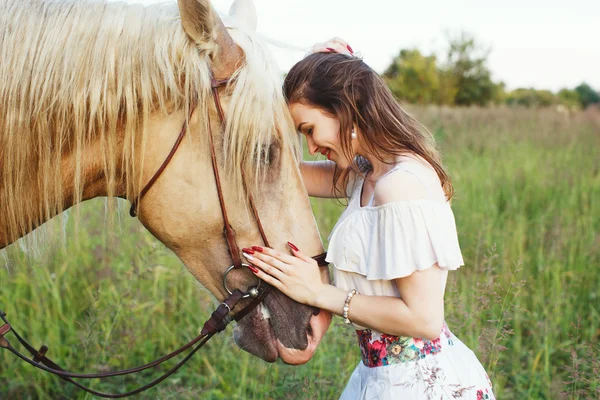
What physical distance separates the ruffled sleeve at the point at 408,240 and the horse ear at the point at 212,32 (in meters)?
0.65

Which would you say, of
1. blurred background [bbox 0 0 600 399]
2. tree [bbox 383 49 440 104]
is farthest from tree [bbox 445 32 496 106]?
blurred background [bbox 0 0 600 399]

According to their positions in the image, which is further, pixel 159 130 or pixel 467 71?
pixel 467 71

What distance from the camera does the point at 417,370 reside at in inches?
67.3

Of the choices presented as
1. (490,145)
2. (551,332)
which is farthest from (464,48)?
(551,332)

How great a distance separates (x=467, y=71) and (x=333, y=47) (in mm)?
24016

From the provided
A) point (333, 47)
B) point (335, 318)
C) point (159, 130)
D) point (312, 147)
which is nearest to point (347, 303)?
point (312, 147)

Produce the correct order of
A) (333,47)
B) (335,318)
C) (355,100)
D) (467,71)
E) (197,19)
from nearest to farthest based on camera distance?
(197,19) → (355,100) → (333,47) → (335,318) → (467,71)

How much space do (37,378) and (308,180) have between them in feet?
6.90

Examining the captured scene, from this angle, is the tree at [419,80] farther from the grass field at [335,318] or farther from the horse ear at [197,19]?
the horse ear at [197,19]

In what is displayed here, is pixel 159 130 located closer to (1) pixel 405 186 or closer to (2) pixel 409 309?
(1) pixel 405 186

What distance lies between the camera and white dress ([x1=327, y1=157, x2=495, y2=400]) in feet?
5.37

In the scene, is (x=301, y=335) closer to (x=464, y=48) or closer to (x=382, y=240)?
(x=382, y=240)

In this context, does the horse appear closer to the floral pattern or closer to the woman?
the woman

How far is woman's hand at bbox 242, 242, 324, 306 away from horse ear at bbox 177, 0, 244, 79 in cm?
58
